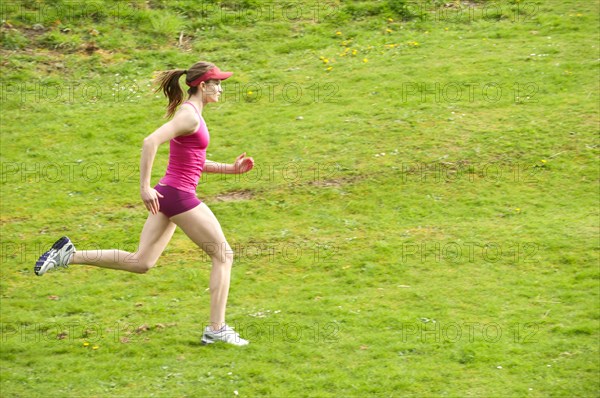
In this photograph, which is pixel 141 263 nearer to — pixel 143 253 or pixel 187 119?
pixel 143 253

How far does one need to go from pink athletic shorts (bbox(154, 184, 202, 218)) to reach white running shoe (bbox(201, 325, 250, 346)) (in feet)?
3.96

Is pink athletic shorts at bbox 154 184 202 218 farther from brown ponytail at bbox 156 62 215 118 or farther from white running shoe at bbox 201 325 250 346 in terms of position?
white running shoe at bbox 201 325 250 346

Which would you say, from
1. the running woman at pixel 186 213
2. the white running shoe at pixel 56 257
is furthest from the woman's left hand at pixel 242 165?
the white running shoe at pixel 56 257

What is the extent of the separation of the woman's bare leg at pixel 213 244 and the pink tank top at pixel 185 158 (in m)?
0.25

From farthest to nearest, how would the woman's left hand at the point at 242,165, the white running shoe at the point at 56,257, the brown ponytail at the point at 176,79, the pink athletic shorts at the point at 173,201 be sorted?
the woman's left hand at the point at 242,165, the white running shoe at the point at 56,257, the brown ponytail at the point at 176,79, the pink athletic shorts at the point at 173,201

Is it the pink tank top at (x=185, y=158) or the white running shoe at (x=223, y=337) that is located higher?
the pink tank top at (x=185, y=158)

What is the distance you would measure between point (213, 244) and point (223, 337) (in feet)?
3.05

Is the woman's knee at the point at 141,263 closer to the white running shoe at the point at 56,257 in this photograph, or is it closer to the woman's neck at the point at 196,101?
the white running shoe at the point at 56,257

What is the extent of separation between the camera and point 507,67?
14.7m

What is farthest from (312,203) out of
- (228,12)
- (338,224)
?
(228,12)

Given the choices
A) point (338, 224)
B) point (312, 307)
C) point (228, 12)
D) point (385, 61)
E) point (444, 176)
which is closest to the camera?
point (312, 307)

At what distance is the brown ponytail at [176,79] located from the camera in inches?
327

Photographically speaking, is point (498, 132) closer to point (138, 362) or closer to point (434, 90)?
point (434, 90)

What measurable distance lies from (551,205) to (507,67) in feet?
12.5
